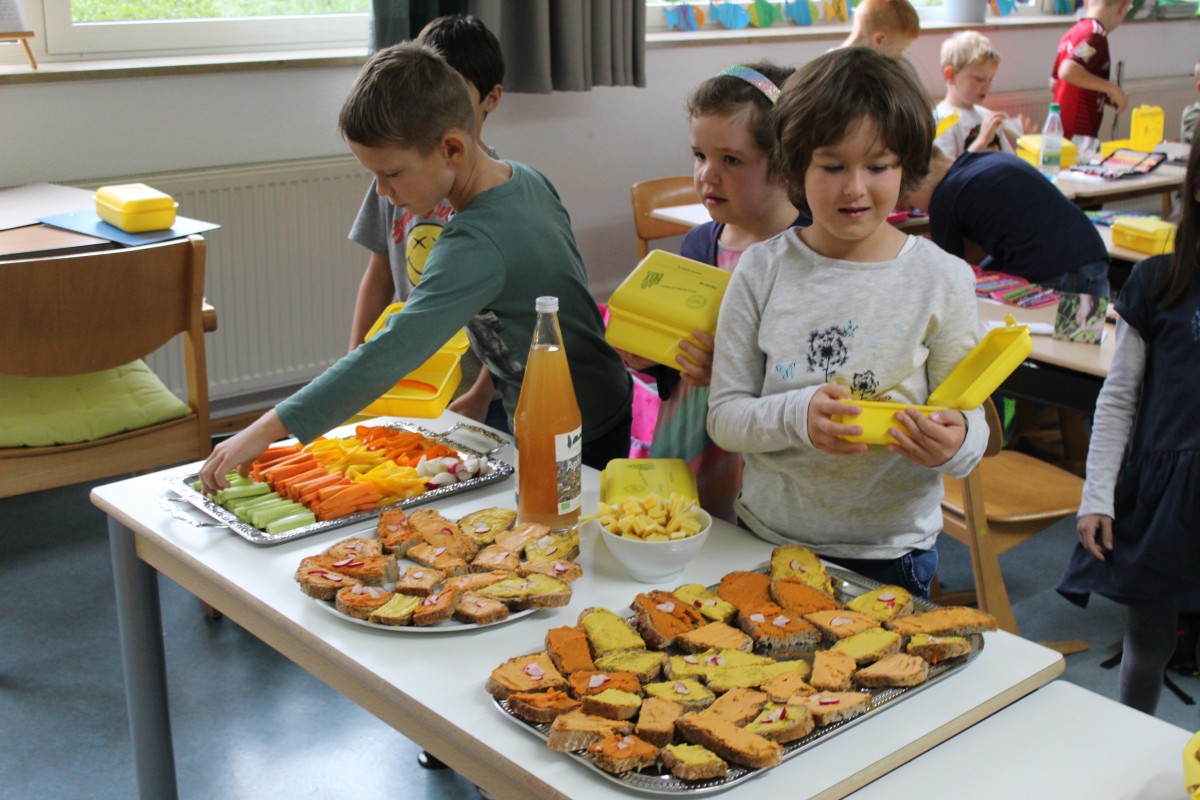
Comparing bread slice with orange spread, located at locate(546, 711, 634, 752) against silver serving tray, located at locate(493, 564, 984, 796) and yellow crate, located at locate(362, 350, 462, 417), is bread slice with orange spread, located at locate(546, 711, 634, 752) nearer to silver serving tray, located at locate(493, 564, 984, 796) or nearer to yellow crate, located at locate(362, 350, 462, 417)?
silver serving tray, located at locate(493, 564, 984, 796)

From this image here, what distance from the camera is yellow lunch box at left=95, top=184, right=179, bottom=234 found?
2850mm

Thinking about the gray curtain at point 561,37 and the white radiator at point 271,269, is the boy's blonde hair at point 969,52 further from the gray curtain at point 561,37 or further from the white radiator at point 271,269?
the white radiator at point 271,269

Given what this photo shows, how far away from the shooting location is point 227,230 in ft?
12.2

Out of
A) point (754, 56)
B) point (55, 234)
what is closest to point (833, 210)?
point (55, 234)

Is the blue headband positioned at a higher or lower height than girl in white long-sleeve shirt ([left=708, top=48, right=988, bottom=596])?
higher

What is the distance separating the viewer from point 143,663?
5.81 feet

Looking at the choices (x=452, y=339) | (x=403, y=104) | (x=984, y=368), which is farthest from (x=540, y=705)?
(x=403, y=104)

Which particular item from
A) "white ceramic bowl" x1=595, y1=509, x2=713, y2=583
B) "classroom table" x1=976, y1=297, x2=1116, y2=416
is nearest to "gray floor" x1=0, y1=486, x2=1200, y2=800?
"classroom table" x1=976, y1=297, x2=1116, y2=416

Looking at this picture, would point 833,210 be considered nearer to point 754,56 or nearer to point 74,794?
point 74,794

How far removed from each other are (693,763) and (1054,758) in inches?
13.5

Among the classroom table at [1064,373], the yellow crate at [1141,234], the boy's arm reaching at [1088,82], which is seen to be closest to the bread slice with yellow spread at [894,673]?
the classroom table at [1064,373]

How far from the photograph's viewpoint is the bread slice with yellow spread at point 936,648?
1.19 metres

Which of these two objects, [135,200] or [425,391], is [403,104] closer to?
[425,391]

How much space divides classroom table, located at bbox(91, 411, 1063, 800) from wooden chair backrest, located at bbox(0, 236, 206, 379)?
2.88 feet
